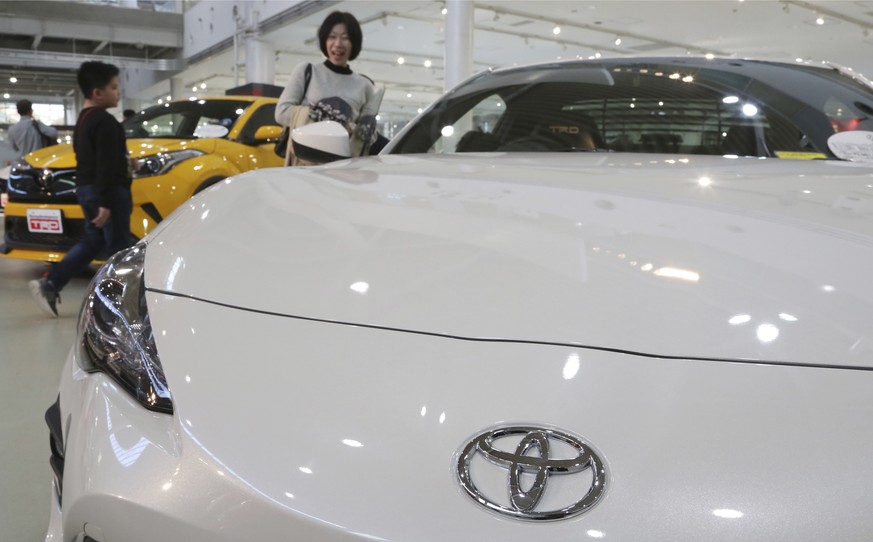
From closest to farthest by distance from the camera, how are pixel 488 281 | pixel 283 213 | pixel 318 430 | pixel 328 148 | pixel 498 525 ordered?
pixel 498 525
pixel 318 430
pixel 488 281
pixel 283 213
pixel 328 148

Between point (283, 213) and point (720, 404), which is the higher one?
point (283, 213)

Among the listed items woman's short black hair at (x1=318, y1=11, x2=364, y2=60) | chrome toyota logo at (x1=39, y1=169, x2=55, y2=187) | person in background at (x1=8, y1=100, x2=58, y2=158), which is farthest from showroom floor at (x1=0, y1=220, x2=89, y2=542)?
person in background at (x1=8, y1=100, x2=58, y2=158)

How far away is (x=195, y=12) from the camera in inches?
610

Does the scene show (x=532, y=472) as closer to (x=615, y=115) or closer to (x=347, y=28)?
(x=615, y=115)

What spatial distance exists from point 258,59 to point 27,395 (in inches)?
448

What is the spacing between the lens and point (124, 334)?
885 millimetres

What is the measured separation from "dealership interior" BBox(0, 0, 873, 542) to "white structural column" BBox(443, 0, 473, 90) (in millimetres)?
13

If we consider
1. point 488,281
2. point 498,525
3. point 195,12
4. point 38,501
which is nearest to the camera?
point 498,525

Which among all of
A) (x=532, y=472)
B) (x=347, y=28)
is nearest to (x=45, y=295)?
(x=347, y=28)

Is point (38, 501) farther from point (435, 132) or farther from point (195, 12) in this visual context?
point (195, 12)

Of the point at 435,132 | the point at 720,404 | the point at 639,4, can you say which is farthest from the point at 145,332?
the point at 639,4

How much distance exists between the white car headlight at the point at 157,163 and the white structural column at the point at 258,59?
917 centimetres

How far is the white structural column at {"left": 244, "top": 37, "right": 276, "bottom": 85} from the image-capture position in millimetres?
12820

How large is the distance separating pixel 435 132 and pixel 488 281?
1.18m
